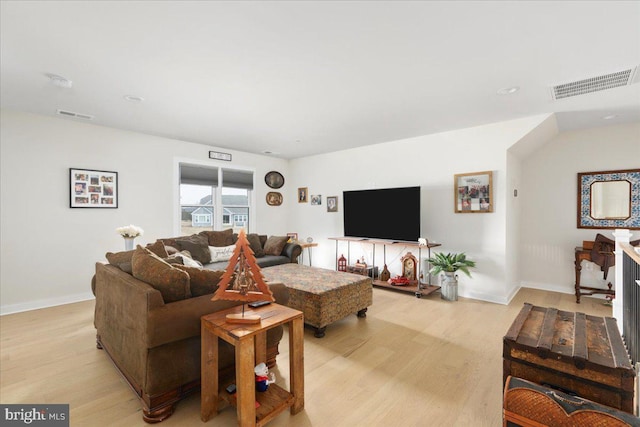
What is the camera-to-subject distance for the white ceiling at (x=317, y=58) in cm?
180

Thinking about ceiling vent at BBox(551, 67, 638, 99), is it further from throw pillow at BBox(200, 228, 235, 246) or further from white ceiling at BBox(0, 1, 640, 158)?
throw pillow at BBox(200, 228, 235, 246)

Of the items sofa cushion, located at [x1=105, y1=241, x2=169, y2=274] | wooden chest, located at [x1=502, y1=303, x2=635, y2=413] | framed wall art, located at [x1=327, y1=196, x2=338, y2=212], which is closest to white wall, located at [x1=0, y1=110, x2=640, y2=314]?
framed wall art, located at [x1=327, y1=196, x2=338, y2=212]

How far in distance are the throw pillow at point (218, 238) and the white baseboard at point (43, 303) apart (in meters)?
1.83

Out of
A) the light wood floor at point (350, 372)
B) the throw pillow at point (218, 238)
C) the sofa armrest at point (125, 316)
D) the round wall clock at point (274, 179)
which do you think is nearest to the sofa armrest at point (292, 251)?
the throw pillow at point (218, 238)

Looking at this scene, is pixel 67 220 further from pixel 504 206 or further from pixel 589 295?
pixel 589 295

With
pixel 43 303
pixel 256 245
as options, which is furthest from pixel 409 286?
pixel 43 303

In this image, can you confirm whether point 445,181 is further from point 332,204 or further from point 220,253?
point 220,253

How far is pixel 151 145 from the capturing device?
4.71 metres

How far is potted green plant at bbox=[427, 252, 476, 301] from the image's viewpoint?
4.07 meters

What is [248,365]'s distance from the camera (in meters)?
1.51

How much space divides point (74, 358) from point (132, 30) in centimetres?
273

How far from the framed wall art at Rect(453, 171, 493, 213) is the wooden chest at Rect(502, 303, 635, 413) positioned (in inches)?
95.1

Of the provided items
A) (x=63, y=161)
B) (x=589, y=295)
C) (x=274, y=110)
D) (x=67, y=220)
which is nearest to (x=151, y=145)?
(x=63, y=161)

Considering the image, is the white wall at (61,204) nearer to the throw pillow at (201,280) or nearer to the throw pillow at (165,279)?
the throw pillow at (165,279)
